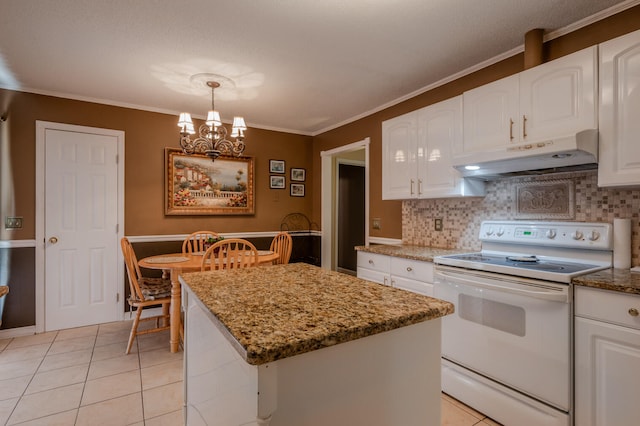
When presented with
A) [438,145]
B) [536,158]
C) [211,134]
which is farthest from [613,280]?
[211,134]

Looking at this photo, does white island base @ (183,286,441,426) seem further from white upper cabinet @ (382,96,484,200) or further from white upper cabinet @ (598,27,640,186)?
white upper cabinet @ (382,96,484,200)

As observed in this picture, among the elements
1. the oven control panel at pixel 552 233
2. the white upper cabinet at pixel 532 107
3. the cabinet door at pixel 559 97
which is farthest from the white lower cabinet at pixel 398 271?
the cabinet door at pixel 559 97

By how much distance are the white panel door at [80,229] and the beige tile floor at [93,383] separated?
330mm

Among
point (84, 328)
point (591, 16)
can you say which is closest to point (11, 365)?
point (84, 328)

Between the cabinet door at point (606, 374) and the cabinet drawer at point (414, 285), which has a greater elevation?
the cabinet drawer at point (414, 285)

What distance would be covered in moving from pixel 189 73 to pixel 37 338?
282 cm

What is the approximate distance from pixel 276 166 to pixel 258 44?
7.53 feet

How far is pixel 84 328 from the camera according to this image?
10.9 feet

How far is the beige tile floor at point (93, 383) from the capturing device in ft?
6.25

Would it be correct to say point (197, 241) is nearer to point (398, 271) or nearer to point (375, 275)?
point (375, 275)

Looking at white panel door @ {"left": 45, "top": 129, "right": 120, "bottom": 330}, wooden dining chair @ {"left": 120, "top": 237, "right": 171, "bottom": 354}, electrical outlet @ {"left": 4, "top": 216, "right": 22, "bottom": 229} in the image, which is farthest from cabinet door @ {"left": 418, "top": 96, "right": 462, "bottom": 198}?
electrical outlet @ {"left": 4, "top": 216, "right": 22, "bottom": 229}

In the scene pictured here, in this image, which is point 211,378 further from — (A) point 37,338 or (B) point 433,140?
(A) point 37,338

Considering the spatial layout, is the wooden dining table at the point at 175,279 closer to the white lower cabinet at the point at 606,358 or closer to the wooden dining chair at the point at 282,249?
the wooden dining chair at the point at 282,249

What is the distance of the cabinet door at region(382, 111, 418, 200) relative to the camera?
9.34 feet
